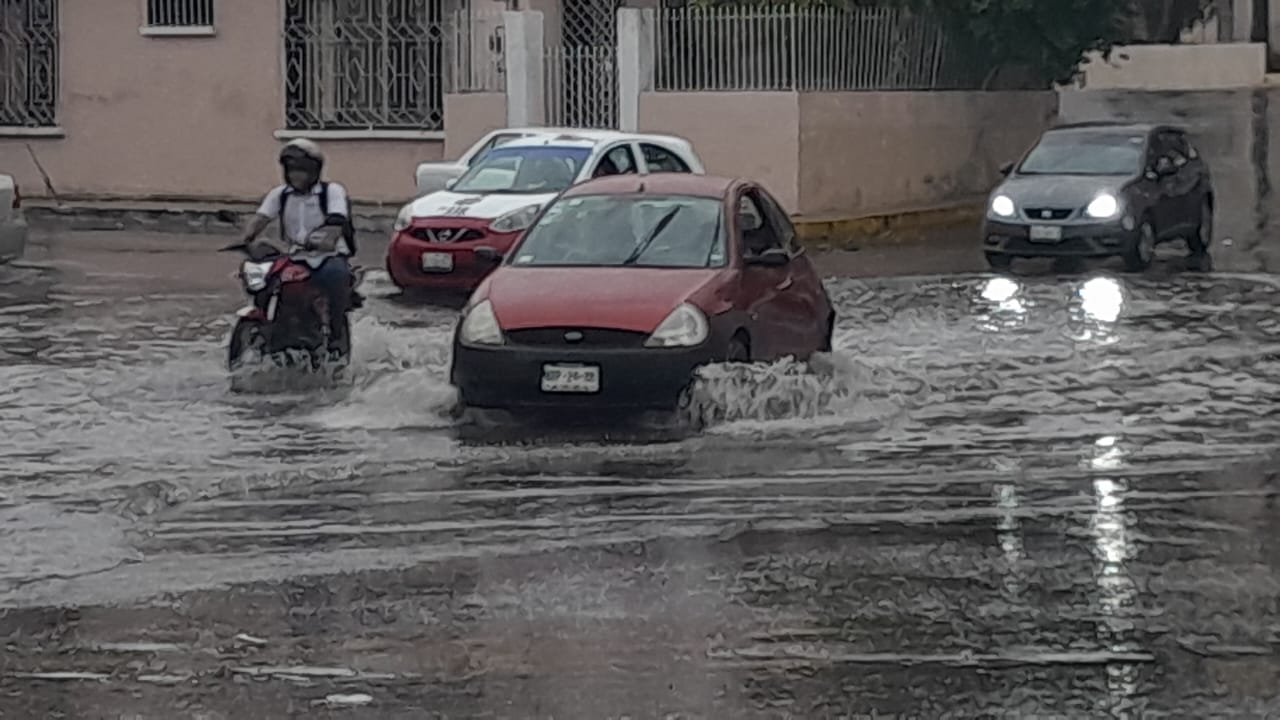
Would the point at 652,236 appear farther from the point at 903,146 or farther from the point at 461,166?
the point at 903,146

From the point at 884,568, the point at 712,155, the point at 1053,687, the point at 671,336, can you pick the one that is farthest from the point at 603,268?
the point at 712,155

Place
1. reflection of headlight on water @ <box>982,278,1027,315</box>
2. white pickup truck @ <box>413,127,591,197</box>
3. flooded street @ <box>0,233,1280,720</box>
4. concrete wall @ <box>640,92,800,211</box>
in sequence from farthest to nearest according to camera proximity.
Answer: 1. concrete wall @ <box>640,92,800,211</box>
2. white pickup truck @ <box>413,127,591,197</box>
3. reflection of headlight on water @ <box>982,278,1027,315</box>
4. flooded street @ <box>0,233,1280,720</box>

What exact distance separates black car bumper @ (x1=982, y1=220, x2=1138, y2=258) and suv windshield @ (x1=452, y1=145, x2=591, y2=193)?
4.51 meters

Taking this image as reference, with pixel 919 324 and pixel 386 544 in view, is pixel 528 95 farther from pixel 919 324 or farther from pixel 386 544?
pixel 386 544

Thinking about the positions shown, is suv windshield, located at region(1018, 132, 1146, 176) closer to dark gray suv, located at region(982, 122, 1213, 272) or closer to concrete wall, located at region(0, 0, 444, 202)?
dark gray suv, located at region(982, 122, 1213, 272)

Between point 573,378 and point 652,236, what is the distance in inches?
63.3

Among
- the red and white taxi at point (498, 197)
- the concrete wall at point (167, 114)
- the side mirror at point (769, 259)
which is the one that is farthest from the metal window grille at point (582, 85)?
the side mirror at point (769, 259)

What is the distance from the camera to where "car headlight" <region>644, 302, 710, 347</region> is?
1283cm

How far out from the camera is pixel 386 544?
10.0m

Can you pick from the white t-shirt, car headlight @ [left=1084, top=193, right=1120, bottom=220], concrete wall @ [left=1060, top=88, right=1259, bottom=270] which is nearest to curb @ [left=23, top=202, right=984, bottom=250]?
car headlight @ [left=1084, top=193, right=1120, bottom=220]

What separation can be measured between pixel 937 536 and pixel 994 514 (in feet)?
2.05

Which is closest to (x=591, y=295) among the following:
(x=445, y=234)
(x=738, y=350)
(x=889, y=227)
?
(x=738, y=350)

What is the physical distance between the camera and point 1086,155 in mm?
24625

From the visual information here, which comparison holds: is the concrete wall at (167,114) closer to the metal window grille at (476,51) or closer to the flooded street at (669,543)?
the metal window grille at (476,51)
